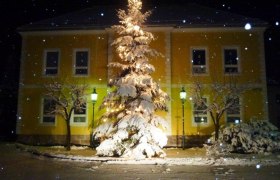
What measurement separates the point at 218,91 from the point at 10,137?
1784 cm

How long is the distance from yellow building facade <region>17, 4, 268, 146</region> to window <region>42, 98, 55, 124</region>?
7cm

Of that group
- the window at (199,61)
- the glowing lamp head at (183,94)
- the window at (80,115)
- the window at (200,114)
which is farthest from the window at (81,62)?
the window at (200,114)

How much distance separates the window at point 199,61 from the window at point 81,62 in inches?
287

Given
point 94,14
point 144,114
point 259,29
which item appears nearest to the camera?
point 144,114

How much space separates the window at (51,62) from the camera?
2320 cm

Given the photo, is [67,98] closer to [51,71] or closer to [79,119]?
[79,119]

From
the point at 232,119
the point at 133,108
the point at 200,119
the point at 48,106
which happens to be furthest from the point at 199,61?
the point at 48,106

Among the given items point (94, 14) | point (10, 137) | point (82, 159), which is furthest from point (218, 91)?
point (10, 137)

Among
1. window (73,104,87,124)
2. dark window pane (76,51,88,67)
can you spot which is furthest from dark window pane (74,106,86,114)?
dark window pane (76,51,88,67)

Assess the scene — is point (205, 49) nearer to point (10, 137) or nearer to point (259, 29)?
point (259, 29)

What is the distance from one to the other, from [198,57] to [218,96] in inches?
120

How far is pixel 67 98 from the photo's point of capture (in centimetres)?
2192

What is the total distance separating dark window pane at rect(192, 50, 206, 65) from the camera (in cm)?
2236

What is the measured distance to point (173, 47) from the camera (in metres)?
22.4
